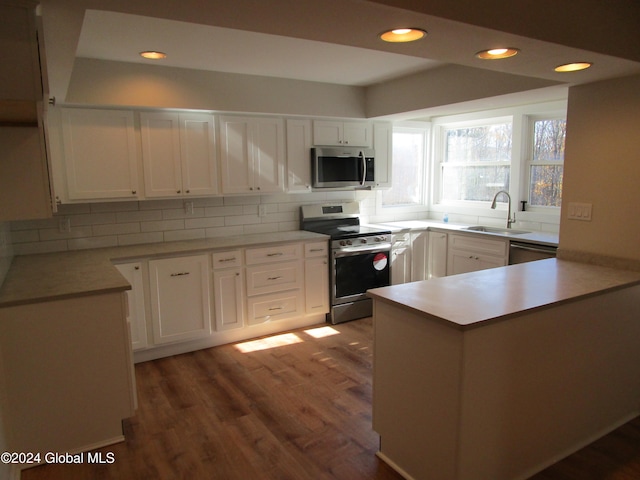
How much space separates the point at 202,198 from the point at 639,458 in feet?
12.1

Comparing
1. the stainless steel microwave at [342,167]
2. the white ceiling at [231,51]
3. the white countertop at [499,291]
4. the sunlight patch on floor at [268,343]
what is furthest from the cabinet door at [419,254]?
the white countertop at [499,291]

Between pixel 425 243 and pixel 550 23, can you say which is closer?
pixel 550 23

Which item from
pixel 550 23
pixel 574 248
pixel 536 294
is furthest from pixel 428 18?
pixel 574 248

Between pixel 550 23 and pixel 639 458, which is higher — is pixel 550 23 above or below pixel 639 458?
above

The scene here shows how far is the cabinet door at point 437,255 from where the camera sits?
193 inches

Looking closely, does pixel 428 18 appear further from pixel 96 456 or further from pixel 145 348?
pixel 145 348

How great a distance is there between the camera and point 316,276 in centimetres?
441

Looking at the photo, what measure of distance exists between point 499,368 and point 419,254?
3112 mm

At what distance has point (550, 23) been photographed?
1986mm

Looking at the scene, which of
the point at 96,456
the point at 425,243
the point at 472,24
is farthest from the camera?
the point at 425,243

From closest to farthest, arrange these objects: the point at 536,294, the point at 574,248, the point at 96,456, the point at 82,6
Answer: the point at 82,6
the point at 536,294
the point at 96,456
the point at 574,248

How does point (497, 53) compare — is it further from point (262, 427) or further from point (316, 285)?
point (316, 285)

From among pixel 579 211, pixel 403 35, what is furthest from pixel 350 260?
pixel 403 35

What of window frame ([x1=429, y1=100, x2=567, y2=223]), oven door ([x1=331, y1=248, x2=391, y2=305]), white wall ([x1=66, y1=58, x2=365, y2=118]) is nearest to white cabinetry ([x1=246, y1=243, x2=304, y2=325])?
oven door ([x1=331, y1=248, x2=391, y2=305])
